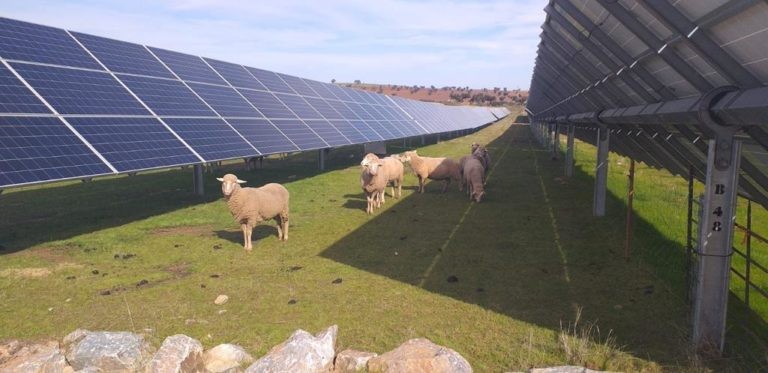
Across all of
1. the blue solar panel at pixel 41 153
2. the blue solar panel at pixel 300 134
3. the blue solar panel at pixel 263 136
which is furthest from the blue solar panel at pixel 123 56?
the blue solar panel at pixel 41 153

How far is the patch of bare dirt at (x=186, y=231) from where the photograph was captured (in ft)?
46.2

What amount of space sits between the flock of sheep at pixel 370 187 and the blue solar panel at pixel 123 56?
7.86 metres

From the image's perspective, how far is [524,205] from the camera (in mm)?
18375

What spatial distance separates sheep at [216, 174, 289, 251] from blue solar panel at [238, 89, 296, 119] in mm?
11005

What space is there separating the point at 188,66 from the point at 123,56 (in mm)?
4128

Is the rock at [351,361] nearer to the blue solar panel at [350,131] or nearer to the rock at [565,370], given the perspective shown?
the rock at [565,370]

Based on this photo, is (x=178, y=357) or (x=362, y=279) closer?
(x=178, y=357)

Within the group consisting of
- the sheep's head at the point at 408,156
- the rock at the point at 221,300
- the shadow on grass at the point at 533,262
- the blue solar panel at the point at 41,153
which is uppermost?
the blue solar panel at the point at 41,153

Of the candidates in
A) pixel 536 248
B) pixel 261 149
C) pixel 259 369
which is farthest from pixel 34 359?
pixel 261 149

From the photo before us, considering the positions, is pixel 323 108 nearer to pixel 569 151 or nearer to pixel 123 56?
pixel 123 56

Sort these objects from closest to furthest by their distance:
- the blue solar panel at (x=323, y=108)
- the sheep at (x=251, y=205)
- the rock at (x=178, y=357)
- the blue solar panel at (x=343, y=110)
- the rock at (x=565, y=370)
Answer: the rock at (x=565, y=370) < the rock at (x=178, y=357) < the sheep at (x=251, y=205) < the blue solar panel at (x=323, y=108) < the blue solar panel at (x=343, y=110)

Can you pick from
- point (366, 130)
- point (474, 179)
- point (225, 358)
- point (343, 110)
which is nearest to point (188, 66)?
→ point (366, 130)

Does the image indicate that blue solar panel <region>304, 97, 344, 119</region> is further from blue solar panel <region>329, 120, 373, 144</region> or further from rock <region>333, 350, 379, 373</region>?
rock <region>333, 350, 379, 373</region>

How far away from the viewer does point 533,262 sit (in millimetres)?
11516
